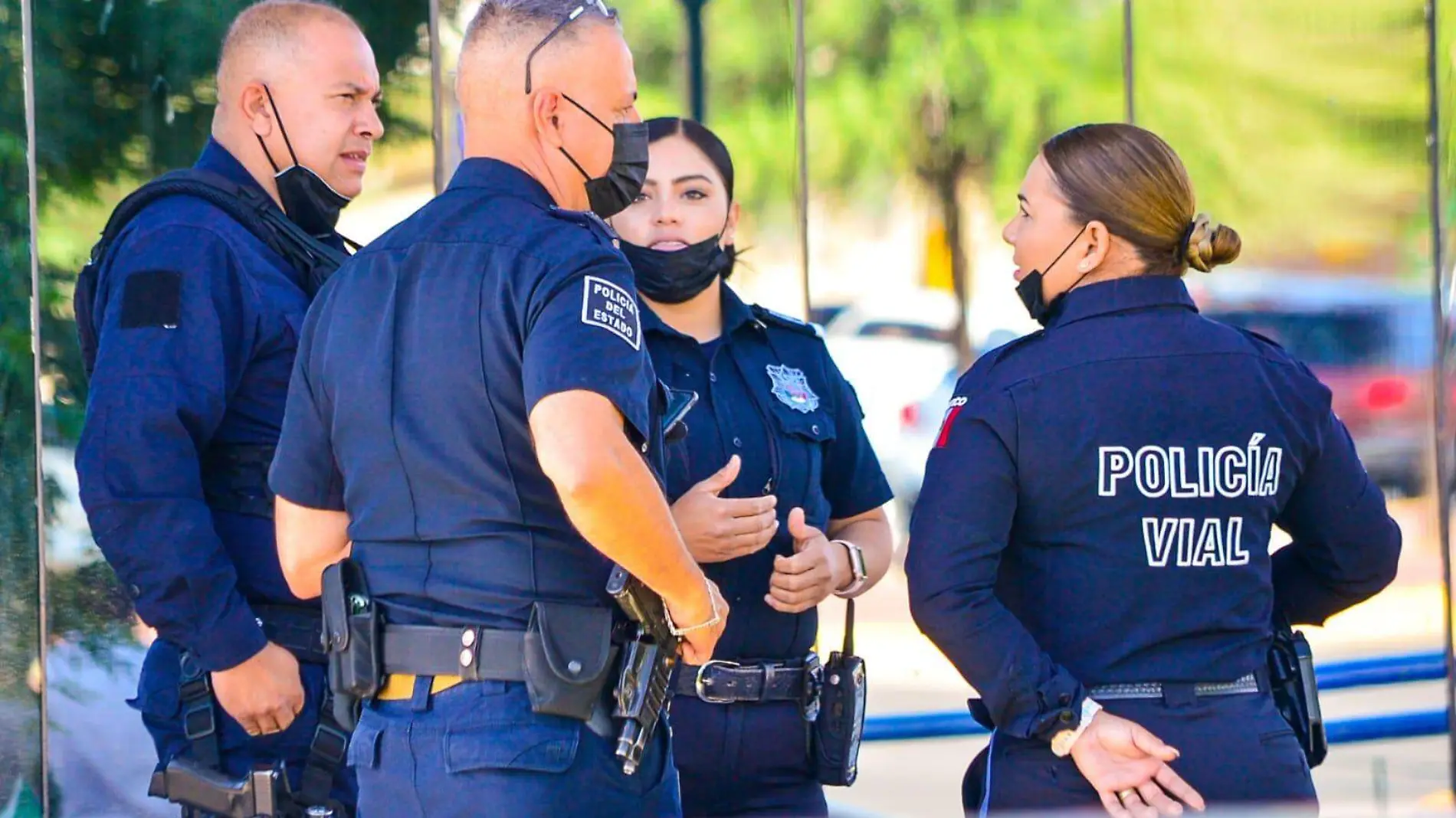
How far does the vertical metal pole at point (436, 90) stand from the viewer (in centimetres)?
395

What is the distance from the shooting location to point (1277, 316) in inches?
211

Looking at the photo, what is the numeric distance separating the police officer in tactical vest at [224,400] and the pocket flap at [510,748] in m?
0.69

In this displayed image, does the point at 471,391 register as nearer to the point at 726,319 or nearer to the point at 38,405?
the point at 726,319

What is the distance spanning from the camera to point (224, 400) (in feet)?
8.25

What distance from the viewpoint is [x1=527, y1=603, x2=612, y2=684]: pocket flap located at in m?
1.90

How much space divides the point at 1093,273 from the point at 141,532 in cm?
139

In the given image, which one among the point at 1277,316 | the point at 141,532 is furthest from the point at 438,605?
the point at 1277,316

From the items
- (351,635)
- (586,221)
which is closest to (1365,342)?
(586,221)

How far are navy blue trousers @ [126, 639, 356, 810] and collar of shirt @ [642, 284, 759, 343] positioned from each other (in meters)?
0.73

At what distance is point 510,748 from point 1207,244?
3.69ft

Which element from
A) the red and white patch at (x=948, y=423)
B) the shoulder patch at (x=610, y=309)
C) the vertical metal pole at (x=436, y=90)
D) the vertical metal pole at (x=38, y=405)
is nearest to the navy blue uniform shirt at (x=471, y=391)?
the shoulder patch at (x=610, y=309)

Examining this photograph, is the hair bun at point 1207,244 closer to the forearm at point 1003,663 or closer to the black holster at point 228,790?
the forearm at point 1003,663

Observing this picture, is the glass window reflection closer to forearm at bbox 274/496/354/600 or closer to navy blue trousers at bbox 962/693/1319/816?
forearm at bbox 274/496/354/600

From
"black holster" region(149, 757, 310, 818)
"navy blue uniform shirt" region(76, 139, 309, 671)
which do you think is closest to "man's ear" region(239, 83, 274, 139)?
"navy blue uniform shirt" region(76, 139, 309, 671)
